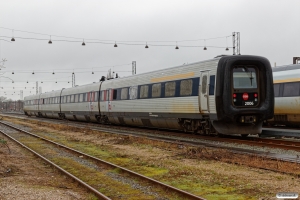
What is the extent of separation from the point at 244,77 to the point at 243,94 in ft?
2.43

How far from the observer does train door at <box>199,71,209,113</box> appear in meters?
17.3

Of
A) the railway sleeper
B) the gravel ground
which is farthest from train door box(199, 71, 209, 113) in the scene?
the gravel ground

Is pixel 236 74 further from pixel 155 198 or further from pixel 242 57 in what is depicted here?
pixel 155 198

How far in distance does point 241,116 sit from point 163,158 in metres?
5.02

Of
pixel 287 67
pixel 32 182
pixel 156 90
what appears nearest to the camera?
pixel 32 182

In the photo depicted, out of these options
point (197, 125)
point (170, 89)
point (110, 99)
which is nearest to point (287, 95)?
point (197, 125)

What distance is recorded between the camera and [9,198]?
316 inches

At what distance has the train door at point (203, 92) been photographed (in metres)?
17.3

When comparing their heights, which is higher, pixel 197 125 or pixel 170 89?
pixel 170 89

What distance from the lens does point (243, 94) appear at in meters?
16.6

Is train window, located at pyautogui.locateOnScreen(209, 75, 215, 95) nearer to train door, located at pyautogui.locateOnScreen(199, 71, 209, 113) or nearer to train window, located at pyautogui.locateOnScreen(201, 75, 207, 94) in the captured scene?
train door, located at pyautogui.locateOnScreen(199, 71, 209, 113)

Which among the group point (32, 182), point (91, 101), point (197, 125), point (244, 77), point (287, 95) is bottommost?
point (32, 182)

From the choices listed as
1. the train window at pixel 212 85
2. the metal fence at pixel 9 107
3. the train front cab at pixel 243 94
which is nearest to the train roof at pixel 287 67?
the train front cab at pixel 243 94

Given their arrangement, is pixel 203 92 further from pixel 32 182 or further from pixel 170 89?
pixel 32 182
